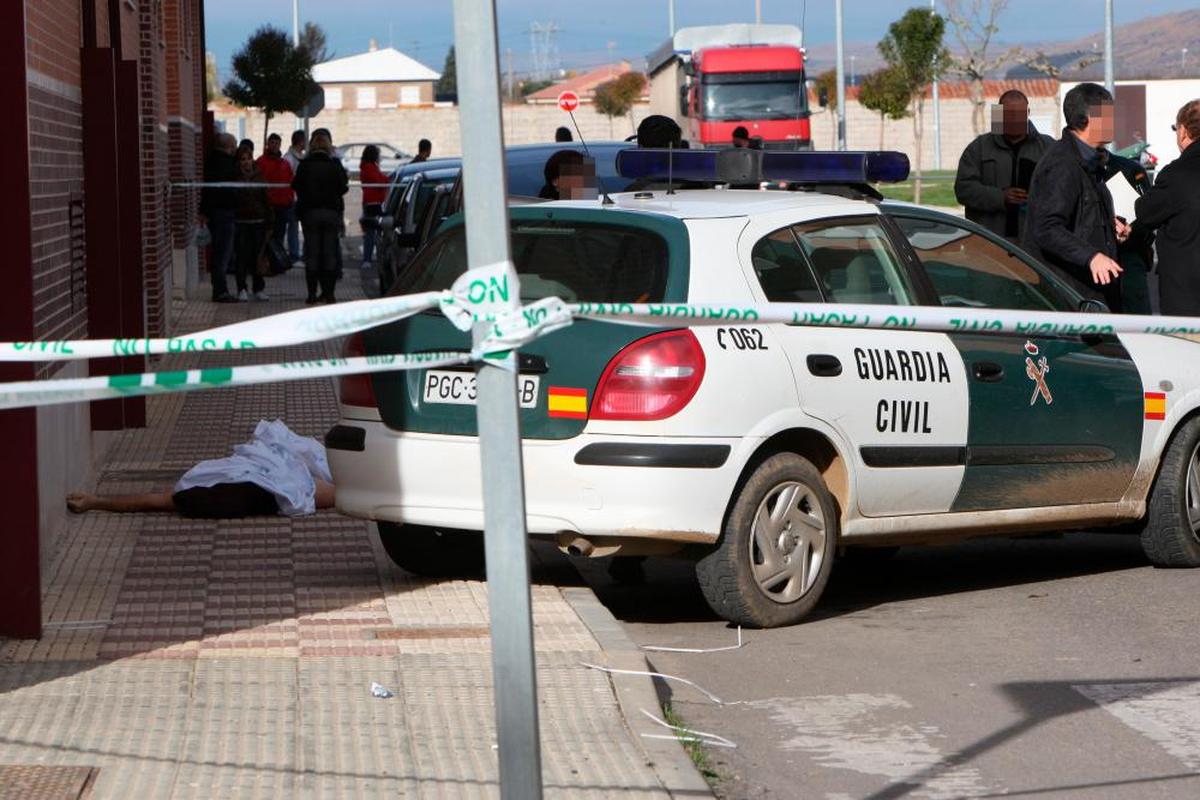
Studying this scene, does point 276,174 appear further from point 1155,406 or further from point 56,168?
point 1155,406

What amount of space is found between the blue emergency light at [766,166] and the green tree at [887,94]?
6057cm

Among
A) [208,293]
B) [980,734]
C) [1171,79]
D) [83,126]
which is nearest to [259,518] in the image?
[83,126]

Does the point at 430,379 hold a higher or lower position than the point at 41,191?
lower

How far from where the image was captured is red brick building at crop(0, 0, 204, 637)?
6723mm

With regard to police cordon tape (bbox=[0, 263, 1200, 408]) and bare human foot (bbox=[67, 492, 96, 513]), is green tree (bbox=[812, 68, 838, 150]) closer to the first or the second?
bare human foot (bbox=[67, 492, 96, 513])

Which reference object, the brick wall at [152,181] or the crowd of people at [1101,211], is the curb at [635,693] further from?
the brick wall at [152,181]

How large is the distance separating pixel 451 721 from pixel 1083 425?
363 cm

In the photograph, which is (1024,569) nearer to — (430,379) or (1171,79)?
(430,379)

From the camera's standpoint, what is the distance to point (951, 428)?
25.8 ft

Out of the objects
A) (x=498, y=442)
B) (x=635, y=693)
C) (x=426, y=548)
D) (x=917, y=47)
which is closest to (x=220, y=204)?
(x=426, y=548)

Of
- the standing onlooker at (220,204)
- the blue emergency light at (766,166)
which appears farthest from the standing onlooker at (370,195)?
the blue emergency light at (766,166)

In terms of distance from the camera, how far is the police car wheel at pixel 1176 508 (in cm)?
868

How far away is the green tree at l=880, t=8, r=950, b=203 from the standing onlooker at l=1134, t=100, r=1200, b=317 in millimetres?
53799

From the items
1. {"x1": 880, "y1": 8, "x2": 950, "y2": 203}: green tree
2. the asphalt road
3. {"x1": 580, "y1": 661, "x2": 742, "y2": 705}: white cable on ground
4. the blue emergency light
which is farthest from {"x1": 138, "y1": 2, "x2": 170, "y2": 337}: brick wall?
{"x1": 880, "y1": 8, "x2": 950, "y2": 203}: green tree
